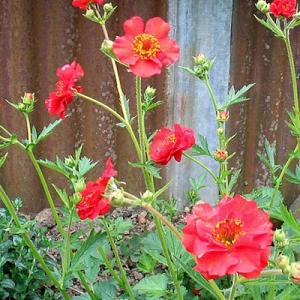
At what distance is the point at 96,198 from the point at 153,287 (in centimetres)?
61

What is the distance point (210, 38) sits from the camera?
2.71 meters

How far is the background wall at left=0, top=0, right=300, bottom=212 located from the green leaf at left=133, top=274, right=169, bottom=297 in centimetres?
91

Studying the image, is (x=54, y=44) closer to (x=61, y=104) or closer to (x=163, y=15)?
(x=163, y=15)

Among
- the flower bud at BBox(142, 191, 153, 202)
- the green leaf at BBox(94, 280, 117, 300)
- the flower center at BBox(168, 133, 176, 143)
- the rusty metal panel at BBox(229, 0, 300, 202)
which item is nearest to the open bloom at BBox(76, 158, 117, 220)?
the flower bud at BBox(142, 191, 153, 202)

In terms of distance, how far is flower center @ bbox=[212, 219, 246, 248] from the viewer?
1140 millimetres

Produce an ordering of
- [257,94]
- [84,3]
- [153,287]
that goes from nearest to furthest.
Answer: [84,3] → [153,287] → [257,94]

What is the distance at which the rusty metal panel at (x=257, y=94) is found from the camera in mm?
2756

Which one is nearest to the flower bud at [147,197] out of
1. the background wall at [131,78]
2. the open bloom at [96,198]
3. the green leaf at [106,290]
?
the open bloom at [96,198]

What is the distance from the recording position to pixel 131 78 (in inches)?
106

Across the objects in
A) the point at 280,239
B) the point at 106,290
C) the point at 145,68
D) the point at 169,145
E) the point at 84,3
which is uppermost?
the point at 84,3

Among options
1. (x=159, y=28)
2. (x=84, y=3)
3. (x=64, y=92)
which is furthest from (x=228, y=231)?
(x=84, y=3)

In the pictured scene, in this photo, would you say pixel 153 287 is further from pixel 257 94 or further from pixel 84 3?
pixel 257 94

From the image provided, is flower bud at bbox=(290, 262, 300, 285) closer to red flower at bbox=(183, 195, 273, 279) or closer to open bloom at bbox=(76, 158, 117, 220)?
red flower at bbox=(183, 195, 273, 279)

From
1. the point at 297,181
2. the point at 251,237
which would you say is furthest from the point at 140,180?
the point at 251,237
